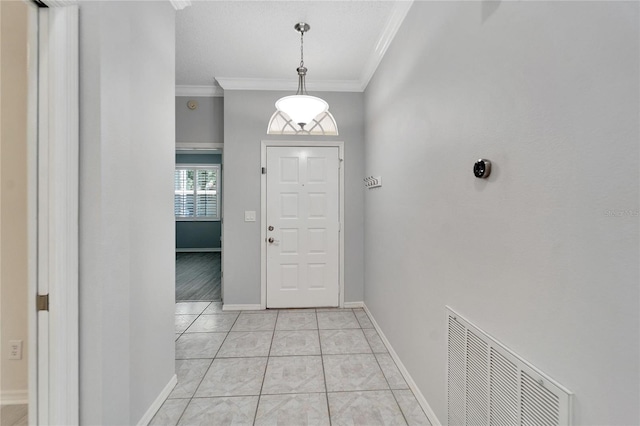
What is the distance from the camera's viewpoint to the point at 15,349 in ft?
5.52

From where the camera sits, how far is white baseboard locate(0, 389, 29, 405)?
1.72 m

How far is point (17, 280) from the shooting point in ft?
5.52

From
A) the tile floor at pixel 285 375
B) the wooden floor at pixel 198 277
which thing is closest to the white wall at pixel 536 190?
the tile floor at pixel 285 375

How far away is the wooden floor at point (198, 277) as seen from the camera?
4266 millimetres

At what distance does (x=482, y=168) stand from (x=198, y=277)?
530 centimetres

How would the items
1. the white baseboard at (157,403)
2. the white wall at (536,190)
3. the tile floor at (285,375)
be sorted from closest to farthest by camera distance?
the white wall at (536,190)
the white baseboard at (157,403)
the tile floor at (285,375)

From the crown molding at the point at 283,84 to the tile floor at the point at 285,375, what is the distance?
2.81 m

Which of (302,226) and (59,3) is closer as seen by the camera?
(59,3)

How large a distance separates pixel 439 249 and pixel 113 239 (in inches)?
66.2

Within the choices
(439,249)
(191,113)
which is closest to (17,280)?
(439,249)

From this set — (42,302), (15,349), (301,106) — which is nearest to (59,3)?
(42,302)

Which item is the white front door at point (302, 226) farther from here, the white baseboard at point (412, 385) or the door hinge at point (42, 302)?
the door hinge at point (42, 302)

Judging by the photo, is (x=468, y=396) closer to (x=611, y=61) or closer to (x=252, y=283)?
(x=611, y=61)

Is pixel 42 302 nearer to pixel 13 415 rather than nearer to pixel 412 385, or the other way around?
pixel 13 415
